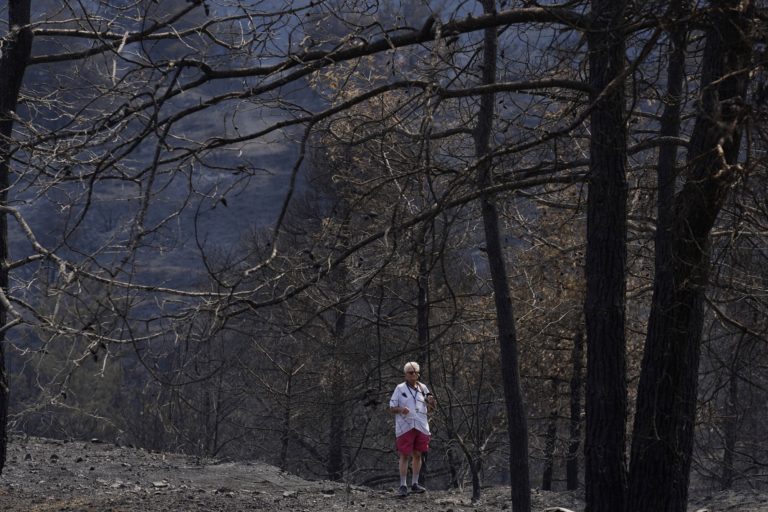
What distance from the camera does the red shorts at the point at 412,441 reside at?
12.2 meters

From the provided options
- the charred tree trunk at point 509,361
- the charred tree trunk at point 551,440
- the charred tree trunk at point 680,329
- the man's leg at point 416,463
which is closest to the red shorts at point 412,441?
the man's leg at point 416,463

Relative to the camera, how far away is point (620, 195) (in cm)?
631

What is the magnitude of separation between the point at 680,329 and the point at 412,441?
6.77m

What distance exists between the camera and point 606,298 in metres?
6.30

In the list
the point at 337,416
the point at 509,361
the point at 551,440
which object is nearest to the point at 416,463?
the point at 509,361

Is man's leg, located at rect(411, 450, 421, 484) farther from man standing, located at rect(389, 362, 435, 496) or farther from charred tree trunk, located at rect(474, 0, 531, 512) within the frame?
charred tree trunk, located at rect(474, 0, 531, 512)

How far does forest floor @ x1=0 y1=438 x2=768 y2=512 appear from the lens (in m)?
9.75

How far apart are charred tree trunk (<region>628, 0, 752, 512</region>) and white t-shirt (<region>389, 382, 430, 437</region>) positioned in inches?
238

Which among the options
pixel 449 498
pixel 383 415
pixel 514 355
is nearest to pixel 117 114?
pixel 514 355

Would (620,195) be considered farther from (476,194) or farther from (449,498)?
(449,498)

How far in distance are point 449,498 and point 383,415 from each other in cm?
1412

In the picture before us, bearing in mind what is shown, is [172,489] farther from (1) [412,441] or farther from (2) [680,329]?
(2) [680,329]

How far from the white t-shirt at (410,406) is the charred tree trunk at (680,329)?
6037 millimetres

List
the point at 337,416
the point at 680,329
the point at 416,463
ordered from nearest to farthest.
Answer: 1. the point at 680,329
2. the point at 416,463
3. the point at 337,416
